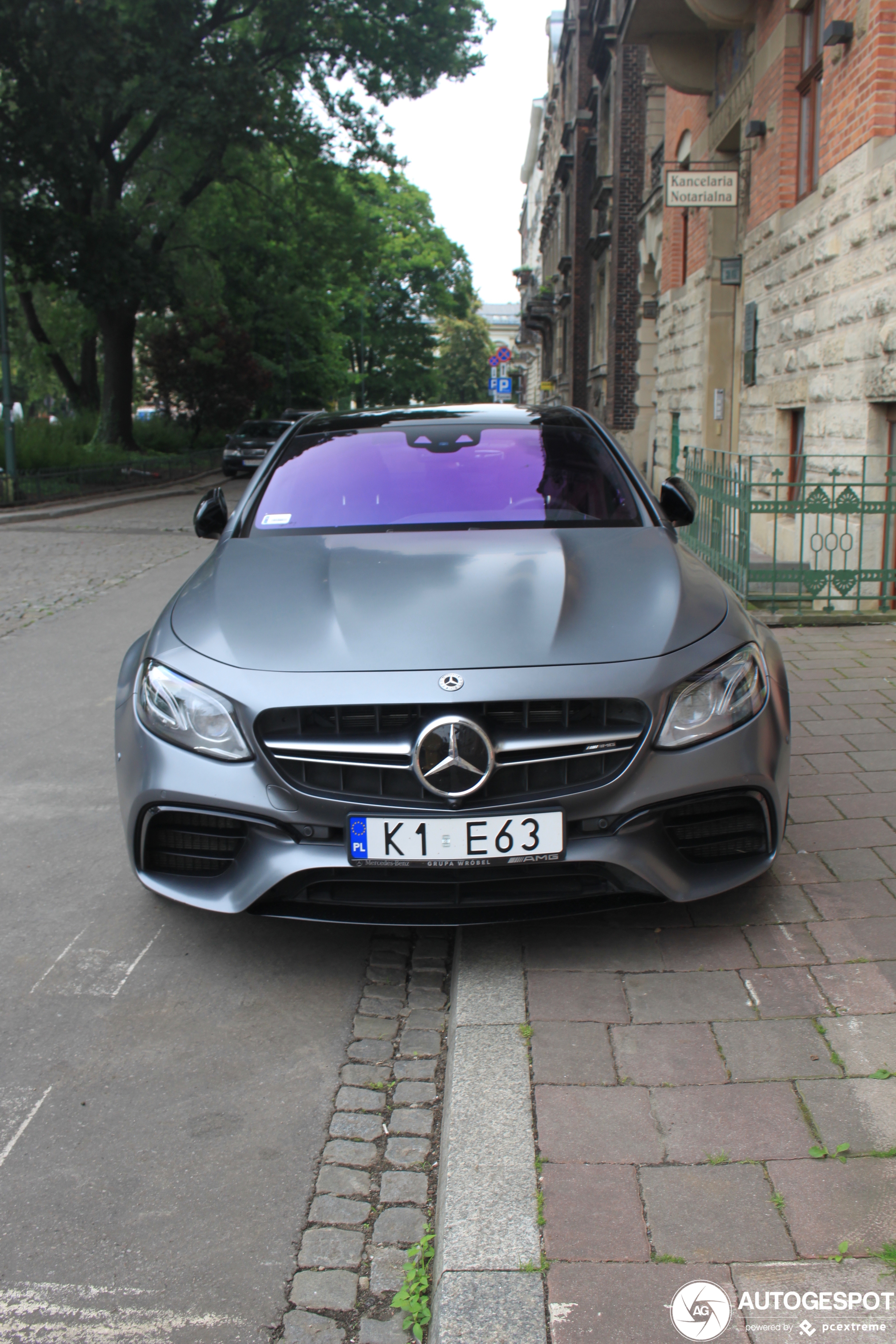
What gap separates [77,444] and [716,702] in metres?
29.4

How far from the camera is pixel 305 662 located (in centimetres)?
313

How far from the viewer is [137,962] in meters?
3.48

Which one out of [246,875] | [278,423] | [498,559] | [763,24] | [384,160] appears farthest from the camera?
[278,423]

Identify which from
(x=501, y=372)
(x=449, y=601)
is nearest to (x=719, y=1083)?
(x=449, y=601)

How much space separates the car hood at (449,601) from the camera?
3.13m

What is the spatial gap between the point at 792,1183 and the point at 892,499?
6.98 metres

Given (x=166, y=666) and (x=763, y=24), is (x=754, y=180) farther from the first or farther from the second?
(x=166, y=666)

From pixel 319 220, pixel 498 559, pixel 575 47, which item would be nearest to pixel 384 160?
pixel 319 220

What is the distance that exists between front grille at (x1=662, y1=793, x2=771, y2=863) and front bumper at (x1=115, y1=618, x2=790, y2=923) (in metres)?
0.03

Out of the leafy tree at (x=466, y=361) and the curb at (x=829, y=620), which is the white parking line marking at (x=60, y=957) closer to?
the curb at (x=829, y=620)

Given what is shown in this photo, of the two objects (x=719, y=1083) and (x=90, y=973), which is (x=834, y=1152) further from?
(x=90, y=973)

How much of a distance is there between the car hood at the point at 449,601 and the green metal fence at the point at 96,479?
20125mm

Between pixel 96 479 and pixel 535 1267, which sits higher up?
pixel 96 479

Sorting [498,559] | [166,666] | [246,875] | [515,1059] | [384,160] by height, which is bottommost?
[515,1059]
